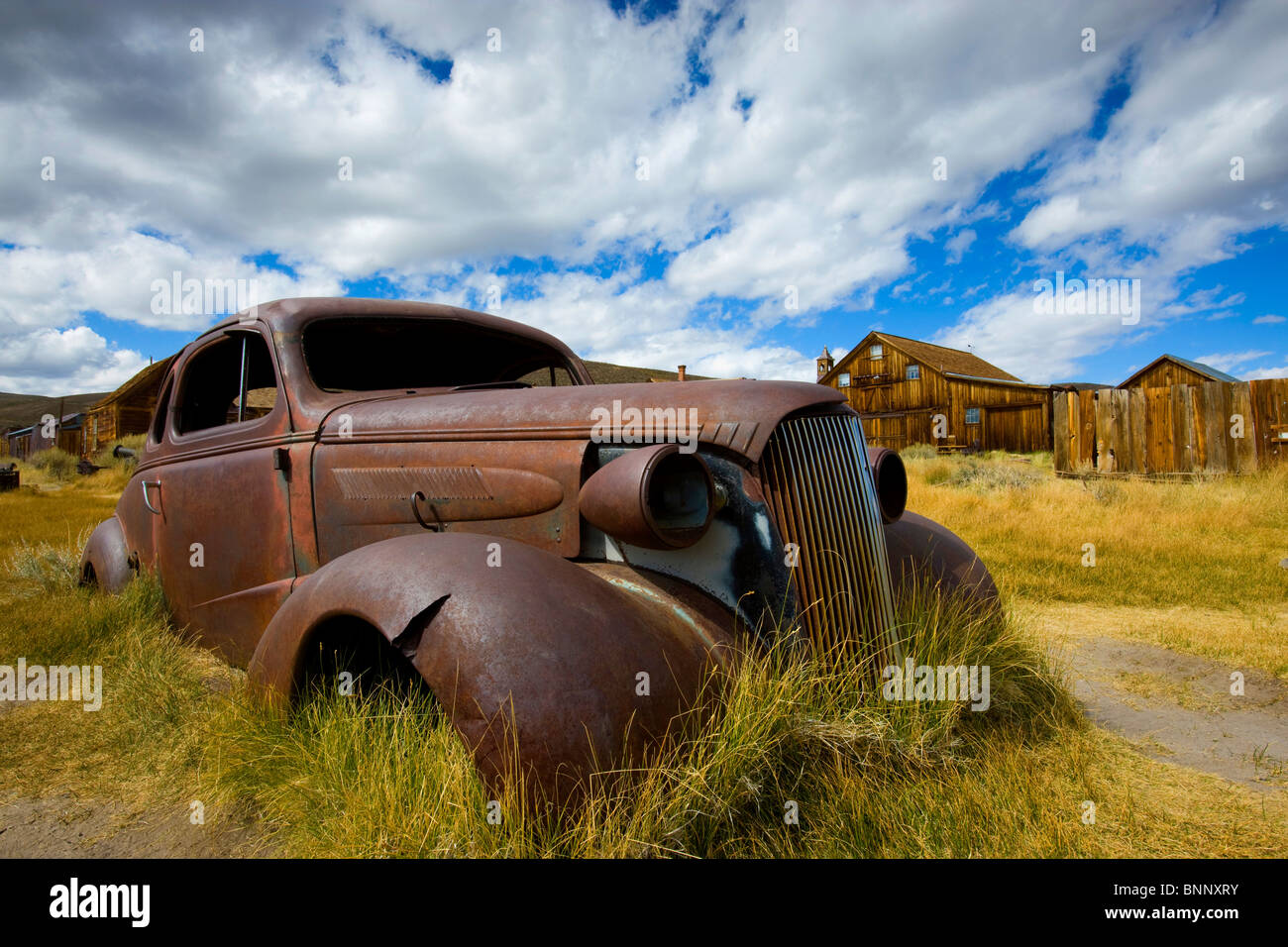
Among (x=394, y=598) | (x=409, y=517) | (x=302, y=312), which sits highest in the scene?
(x=302, y=312)

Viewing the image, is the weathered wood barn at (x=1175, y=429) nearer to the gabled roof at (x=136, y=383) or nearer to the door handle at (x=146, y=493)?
the door handle at (x=146, y=493)

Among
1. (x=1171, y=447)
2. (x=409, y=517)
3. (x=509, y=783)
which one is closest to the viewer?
(x=509, y=783)

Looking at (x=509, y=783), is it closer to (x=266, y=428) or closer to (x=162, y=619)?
(x=266, y=428)

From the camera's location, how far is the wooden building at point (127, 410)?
29.2 meters

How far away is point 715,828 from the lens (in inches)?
71.6

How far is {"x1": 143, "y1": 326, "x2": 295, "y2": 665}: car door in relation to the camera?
3.15 metres

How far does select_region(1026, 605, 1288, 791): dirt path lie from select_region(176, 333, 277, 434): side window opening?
170 inches

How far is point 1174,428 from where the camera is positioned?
1260 centimetres

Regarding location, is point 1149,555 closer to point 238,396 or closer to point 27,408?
point 238,396

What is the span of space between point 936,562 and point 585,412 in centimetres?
198

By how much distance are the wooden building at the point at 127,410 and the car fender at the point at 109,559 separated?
2925 cm

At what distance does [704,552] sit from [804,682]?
1.64 feet

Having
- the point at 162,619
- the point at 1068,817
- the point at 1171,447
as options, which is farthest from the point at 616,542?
the point at 1171,447

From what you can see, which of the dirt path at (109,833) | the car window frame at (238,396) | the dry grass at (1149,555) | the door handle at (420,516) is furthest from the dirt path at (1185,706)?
the car window frame at (238,396)
